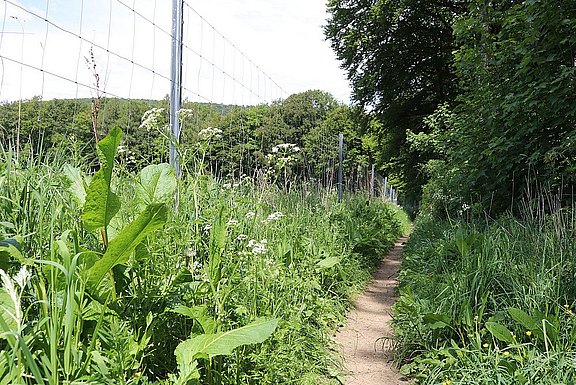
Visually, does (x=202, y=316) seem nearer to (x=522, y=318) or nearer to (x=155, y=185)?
(x=155, y=185)

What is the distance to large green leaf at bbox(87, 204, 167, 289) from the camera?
1.86 metres

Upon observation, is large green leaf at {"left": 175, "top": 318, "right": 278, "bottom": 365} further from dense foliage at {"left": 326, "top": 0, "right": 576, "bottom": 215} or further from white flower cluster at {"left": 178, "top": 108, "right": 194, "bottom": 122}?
dense foliage at {"left": 326, "top": 0, "right": 576, "bottom": 215}

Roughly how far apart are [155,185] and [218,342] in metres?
0.78

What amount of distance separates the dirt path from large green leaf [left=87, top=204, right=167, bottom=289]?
2.11 m

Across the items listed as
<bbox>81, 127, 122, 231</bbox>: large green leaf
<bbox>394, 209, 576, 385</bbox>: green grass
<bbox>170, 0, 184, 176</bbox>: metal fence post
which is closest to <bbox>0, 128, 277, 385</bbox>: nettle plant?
<bbox>81, 127, 122, 231</bbox>: large green leaf

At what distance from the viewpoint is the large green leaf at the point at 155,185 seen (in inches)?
91.9

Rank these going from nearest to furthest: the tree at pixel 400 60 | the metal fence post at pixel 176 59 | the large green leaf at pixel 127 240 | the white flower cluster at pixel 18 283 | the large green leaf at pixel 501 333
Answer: the white flower cluster at pixel 18 283
the large green leaf at pixel 127 240
the large green leaf at pixel 501 333
the metal fence post at pixel 176 59
the tree at pixel 400 60

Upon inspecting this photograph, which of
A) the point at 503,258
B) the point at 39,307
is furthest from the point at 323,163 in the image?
the point at 39,307

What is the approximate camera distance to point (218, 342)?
2.10m

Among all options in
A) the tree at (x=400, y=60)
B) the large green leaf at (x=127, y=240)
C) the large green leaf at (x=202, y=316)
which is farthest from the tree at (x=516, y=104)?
the tree at (x=400, y=60)

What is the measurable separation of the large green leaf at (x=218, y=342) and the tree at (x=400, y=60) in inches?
536

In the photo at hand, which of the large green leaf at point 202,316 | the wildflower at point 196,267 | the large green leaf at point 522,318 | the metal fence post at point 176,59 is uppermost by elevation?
the metal fence post at point 176,59

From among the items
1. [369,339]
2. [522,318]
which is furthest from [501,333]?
[369,339]

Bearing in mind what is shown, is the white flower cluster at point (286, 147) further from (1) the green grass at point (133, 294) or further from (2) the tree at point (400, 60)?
(2) the tree at point (400, 60)
